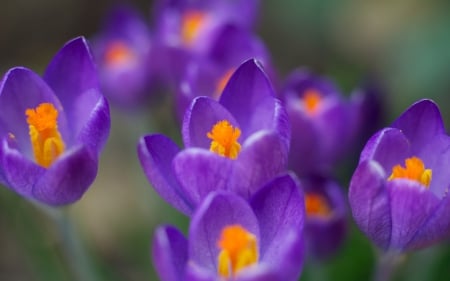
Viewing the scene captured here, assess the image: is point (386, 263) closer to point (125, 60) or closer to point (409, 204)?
point (409, 204)

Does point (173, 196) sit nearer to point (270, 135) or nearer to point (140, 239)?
point (270, 135)

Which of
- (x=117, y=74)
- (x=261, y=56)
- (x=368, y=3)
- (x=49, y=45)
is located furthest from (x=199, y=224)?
(x=368, y=3)

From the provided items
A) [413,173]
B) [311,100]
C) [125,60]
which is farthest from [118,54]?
[413,173]

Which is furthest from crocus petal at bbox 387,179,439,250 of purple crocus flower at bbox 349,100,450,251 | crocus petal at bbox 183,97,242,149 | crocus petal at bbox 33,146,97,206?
crocus petal at bbox 33,146,97,206

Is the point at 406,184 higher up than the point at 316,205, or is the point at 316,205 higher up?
the point at 406,184

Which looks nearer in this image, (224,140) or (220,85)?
(224,140)

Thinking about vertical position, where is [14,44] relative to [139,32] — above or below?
below

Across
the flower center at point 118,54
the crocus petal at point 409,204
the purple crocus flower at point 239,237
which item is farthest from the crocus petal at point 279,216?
the flower center at point 118,54
